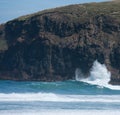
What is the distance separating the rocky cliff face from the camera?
360 ft

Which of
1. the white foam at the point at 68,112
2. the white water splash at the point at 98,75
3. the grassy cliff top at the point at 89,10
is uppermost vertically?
the white foam at the point at 68,112

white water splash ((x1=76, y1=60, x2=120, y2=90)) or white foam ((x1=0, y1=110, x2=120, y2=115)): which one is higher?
white foam ((x1=0, y1=110, x2=120, y2=115))

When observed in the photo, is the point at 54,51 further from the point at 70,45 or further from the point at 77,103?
the point at 77,103

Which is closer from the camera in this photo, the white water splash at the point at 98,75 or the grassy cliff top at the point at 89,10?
the white water splash at the point at 98,75

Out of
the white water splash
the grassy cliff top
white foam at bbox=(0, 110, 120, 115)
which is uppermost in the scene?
white foam at bbox=(0, 110, 120, 115)

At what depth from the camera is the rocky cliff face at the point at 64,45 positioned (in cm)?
10969

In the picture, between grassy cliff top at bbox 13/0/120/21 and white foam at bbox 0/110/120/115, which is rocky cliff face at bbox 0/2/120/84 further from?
white foam at bbox 0/110/120/115

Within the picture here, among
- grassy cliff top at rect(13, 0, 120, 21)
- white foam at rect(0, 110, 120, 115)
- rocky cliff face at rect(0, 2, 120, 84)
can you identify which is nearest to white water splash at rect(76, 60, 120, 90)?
rocky cliff face at rect(0, 2, 120, 84)

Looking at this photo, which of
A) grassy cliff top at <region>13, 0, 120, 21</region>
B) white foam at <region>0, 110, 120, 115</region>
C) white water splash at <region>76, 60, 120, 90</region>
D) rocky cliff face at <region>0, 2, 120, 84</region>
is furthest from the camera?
grassy cliff top at <region>13, 0, 120, 21</region>

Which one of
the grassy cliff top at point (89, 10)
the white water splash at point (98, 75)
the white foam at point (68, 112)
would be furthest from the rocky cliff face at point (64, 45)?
the white foam at point (68, 112)

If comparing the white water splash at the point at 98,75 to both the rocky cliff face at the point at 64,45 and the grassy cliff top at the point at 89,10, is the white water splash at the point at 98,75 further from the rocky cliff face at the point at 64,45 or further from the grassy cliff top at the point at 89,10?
the grassy cliff top at the point at 89,10

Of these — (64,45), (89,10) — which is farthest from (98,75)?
(89,10)

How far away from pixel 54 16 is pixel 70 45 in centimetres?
736

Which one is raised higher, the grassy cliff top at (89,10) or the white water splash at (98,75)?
the grassy cliff top at (89,10)
